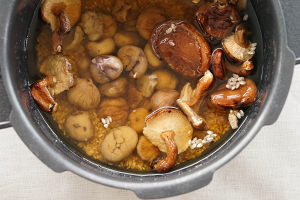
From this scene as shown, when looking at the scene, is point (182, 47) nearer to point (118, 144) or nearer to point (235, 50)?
point (235, 50)

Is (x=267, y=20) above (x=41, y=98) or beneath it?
above

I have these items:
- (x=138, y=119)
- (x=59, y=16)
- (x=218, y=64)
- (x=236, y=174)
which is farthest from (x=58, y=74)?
(x=236, y=174)

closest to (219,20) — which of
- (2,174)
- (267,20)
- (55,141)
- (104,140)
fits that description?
(267,20)

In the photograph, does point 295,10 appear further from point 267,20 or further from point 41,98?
point 41,98

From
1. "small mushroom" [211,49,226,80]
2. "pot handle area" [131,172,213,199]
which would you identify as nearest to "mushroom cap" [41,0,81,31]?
"small mushroom" [211,49,226,80]

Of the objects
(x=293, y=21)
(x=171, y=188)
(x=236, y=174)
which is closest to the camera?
(x=171, y=188)

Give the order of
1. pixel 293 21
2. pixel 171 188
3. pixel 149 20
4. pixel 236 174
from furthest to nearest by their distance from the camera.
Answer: pixel 236 174
pixel 149 20
pixel 293 21
pixel 171 188

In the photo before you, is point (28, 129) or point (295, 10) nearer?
point (28, 129)
